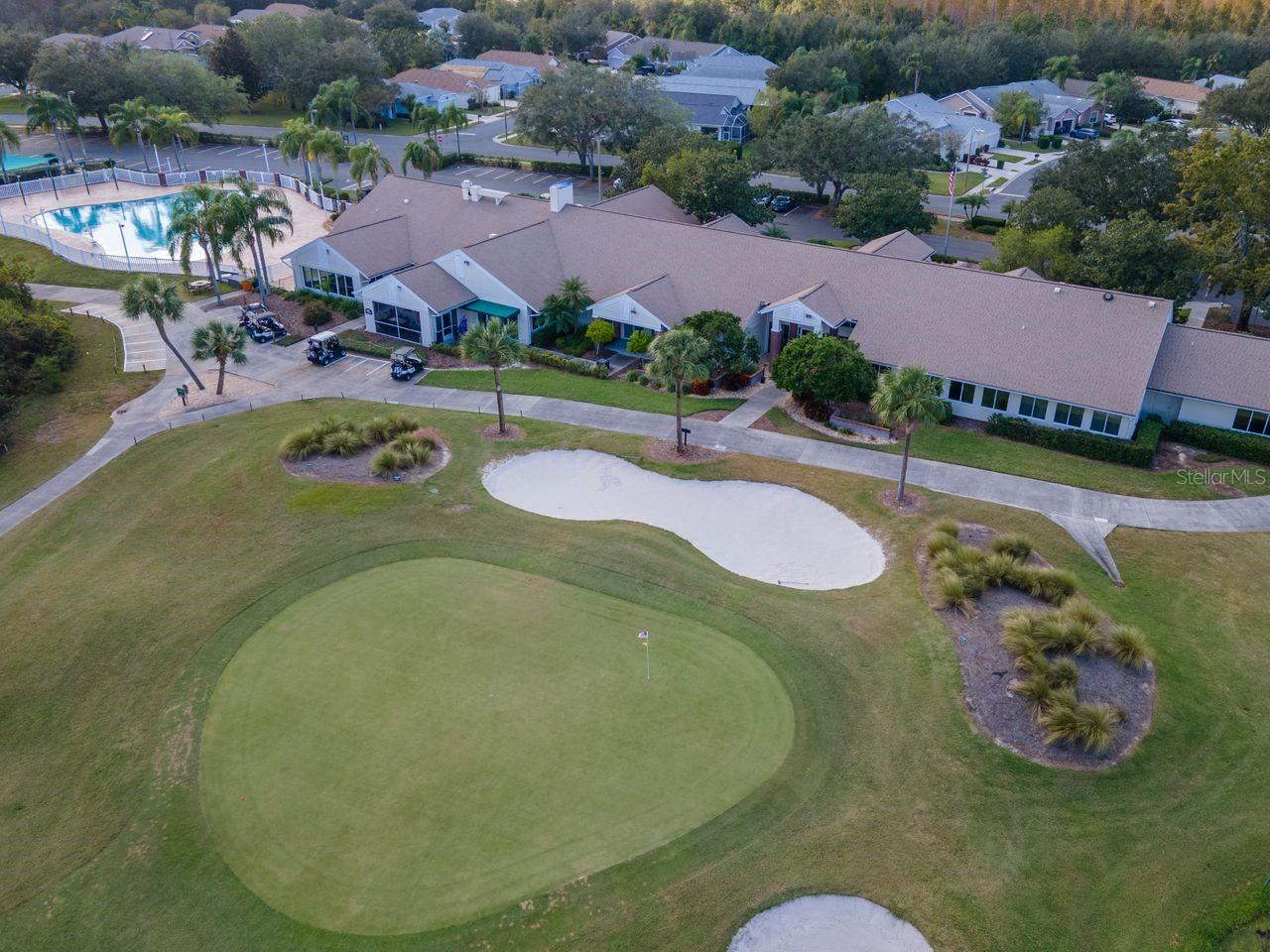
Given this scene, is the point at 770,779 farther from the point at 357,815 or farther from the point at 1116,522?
the point at 1116,522

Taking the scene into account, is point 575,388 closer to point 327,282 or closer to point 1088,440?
point 327,282

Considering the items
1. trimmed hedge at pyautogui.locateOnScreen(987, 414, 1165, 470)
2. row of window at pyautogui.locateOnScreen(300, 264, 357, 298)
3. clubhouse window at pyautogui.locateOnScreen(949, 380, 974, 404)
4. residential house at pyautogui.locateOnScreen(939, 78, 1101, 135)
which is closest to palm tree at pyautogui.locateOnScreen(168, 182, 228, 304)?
row of window at pyautogui.locateOnScreen(300, 264, 357, 298)

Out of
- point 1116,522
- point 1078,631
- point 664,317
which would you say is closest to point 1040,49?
point 664,317

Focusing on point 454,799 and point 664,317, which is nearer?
point 454,799

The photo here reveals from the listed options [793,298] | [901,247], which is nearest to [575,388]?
[793,298]

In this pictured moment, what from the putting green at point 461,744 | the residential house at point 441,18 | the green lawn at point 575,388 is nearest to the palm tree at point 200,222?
the green lawn at point 575,388

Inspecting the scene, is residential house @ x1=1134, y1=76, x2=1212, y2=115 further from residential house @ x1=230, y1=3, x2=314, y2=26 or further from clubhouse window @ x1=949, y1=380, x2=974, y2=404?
residential house @ x1=230, y1=3, x2=314, y2=26
